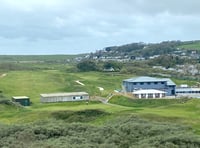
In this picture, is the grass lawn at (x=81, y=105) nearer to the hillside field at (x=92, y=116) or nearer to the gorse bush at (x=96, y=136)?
the hillside field at (x=92, y=116)

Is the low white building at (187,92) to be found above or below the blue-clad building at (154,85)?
below

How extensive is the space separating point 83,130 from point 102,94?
3278cm

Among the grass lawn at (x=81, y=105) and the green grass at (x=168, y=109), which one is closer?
the green grass at (x=168, y=109)

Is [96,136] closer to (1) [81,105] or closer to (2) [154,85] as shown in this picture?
(1) [81,105]

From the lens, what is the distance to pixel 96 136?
31172 millimetres

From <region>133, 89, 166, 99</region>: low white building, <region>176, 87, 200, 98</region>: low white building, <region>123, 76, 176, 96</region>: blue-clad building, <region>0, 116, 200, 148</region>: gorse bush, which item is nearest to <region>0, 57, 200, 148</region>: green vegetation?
<region>0, 116, 200, 148</region>: gorse bush

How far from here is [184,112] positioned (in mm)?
48906

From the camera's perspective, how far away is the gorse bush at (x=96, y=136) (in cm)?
2889

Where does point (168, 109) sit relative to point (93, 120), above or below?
above

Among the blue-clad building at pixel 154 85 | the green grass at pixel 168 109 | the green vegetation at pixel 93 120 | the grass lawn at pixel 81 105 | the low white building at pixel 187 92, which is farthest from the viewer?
the low white building at pixel 187 92

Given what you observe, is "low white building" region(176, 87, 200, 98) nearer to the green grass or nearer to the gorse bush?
the green grass

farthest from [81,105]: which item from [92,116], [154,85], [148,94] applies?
[154,85]

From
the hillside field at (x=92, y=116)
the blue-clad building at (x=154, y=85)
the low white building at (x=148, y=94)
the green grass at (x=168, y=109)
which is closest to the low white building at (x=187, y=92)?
the blue-clad building at (x=154, y=85)

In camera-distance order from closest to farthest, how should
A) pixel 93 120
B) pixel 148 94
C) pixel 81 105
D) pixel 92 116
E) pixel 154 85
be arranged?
pixel 93 120
pixel 92 116
pixel 81 105
pixel 148 94
pixel 154 85
